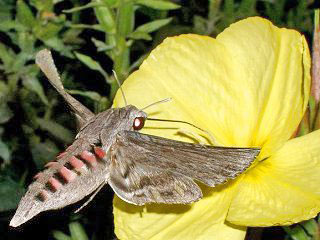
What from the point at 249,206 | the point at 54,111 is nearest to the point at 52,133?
the point at 54,111

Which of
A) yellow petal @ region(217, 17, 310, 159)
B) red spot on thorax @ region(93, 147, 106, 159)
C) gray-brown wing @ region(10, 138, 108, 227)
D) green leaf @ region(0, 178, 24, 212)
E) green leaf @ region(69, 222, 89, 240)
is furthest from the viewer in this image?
green leaf @ region(0, 178, 24, 212)

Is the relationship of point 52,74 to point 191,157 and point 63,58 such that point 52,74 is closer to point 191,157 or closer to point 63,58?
point 191,157

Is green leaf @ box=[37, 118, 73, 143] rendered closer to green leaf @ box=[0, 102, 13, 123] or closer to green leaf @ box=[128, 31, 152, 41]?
green leaf @ box=[0, 102, 13, 123]

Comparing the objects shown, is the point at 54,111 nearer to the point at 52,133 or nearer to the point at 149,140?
the point at 52,133

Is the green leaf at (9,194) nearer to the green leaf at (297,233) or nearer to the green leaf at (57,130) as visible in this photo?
the green leaf at (57,130)

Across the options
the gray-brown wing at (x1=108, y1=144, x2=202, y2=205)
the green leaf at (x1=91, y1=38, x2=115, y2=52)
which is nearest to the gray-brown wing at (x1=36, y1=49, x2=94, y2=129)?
the gray-brown wing at (x1=108, y1=144, x2=202, y2=205)

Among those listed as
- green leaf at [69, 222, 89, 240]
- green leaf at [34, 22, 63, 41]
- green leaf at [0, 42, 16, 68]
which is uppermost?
green leaf at [34, 22, 63, 41]

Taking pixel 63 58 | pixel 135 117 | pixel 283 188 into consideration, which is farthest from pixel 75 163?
pixel 63 58

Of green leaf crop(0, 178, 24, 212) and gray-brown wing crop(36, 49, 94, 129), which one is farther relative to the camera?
green leaf crop(0, 178, 24, 212)
